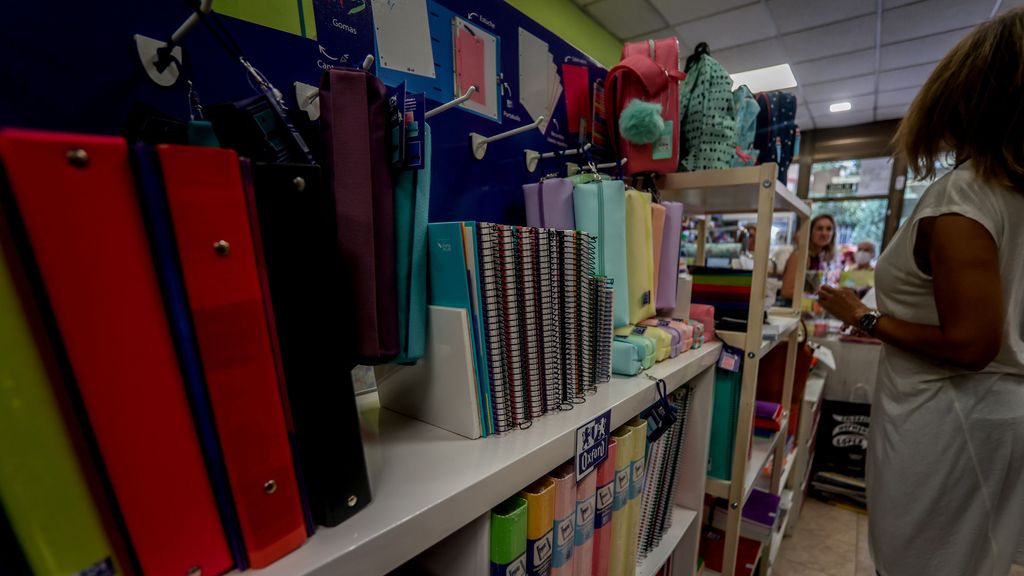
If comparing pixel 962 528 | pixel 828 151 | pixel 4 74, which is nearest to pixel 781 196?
pixel 962 528

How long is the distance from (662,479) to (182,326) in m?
1.00

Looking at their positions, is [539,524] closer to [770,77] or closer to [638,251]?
[638,251]

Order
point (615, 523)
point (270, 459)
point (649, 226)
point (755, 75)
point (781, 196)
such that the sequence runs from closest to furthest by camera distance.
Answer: point (270, 459) → point (615, 523) → point (649, 226) → point (781, 196) → point (755, 75)

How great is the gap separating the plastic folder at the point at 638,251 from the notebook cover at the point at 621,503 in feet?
0.99

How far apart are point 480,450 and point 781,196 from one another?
3.68 ft

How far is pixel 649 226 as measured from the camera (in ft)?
3.12

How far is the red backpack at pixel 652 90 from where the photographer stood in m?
1.04

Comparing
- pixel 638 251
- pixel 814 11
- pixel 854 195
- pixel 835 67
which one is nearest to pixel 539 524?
pixel 638 251

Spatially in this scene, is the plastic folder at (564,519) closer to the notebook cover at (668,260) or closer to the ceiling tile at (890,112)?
the notebook cover at (668,260)

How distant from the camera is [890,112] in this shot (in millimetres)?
4988

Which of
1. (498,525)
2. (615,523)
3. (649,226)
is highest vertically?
(649,226)

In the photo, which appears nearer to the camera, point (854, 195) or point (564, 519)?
point (564, 519)

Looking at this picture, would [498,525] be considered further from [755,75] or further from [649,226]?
[755,75]

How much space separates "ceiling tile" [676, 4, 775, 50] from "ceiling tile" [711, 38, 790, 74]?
3.4 inches
